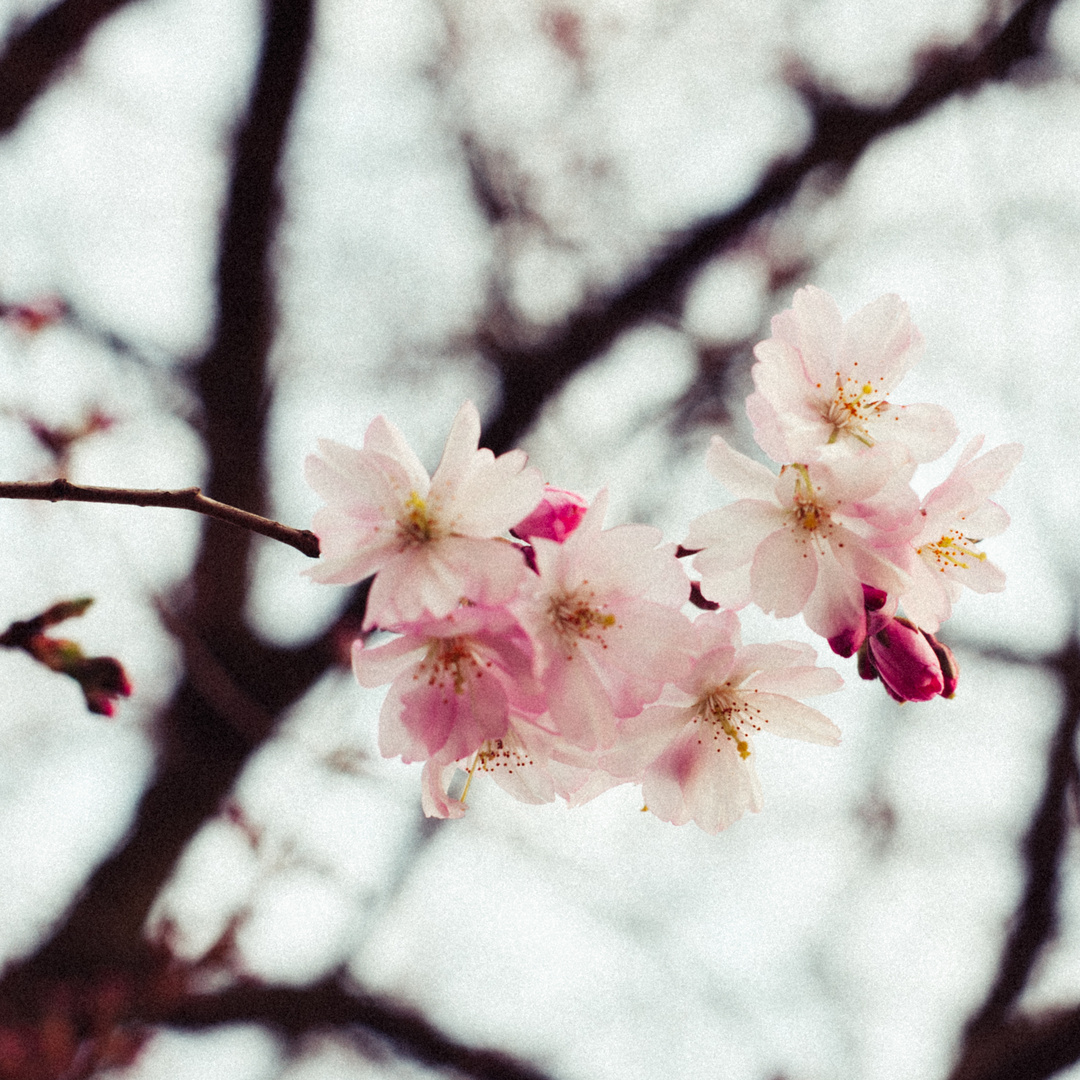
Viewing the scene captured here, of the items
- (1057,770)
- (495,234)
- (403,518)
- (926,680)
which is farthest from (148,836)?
(1057,770)

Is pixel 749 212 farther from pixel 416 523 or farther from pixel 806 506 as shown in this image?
pixel 416 523

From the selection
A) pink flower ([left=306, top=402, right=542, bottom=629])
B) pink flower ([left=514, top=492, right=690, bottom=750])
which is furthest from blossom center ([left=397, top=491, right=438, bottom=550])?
pink flower ([left=514, top=492, right=690, bottom=750])

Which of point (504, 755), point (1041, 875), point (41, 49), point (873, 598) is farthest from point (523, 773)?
point (1041, 875)

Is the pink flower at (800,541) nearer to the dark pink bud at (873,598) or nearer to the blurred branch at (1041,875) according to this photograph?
the dark pink bud at (873,598)

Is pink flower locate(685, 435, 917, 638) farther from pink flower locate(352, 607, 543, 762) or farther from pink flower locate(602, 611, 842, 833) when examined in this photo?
pink flower locate(352, 607, 543, 762)

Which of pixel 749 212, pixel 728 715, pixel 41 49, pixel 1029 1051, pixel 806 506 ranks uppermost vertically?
pixel 41 49

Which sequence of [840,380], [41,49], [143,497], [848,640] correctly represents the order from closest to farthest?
[143,497]
[848,640]
[840,380]
[41,49]
